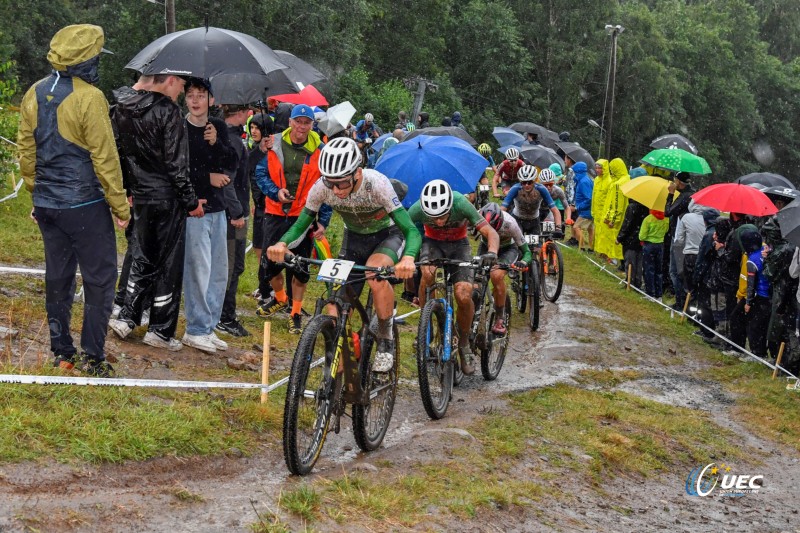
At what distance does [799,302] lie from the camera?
10883 millimetres

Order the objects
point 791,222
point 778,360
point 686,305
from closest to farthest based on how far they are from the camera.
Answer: point 791,222 → point 778,360 → point 686,305

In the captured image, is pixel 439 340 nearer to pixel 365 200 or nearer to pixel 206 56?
pixel 365 200

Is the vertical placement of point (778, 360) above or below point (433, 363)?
below

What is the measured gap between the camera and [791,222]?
1067 centimetres

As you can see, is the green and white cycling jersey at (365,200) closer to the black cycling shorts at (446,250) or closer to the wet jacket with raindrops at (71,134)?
the wet jacket with raindrops at (71,134)

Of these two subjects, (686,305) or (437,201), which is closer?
(437,201)

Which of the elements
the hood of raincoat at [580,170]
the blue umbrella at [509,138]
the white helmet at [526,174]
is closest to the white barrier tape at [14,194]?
the white helmet at [526,174]

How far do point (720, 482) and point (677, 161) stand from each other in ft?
31.6

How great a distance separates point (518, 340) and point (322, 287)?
2.92 meters

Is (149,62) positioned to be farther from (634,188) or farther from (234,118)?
(634,188)

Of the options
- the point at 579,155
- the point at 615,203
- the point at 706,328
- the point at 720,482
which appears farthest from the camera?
the point at 579,155

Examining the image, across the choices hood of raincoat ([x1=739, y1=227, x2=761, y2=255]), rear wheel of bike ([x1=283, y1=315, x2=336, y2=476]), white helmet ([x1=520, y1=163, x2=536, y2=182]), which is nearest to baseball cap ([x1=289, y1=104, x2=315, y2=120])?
rear wheel of bike ([x1=283, y1=315, x2=336, y2=476])

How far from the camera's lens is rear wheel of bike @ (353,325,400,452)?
6.77 m

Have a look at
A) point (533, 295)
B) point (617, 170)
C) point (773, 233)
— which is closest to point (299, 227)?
point (533, 295)
